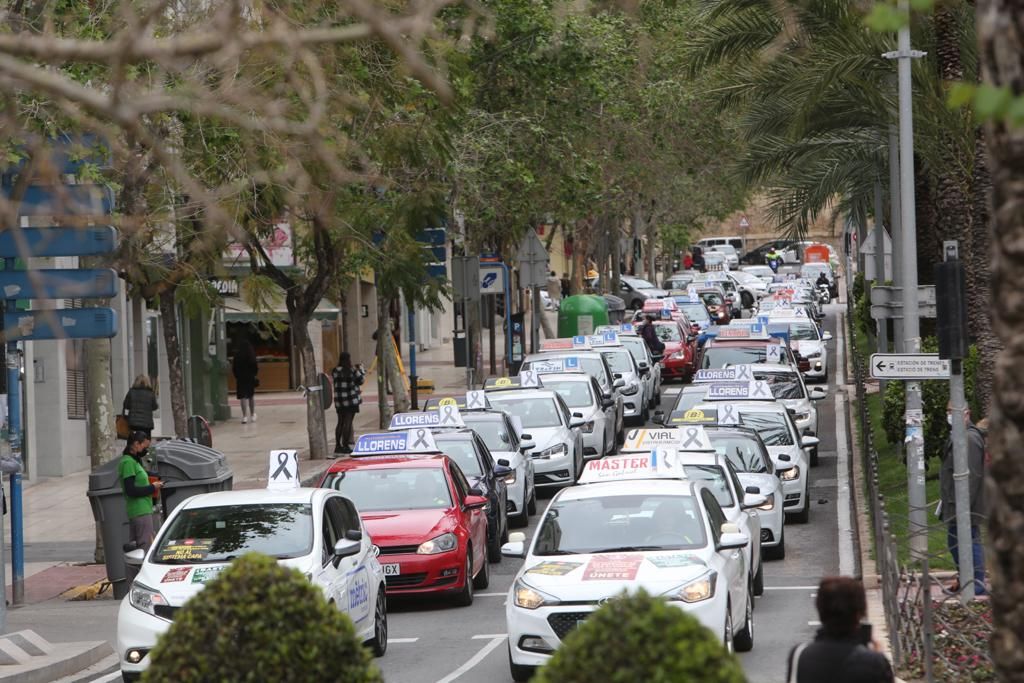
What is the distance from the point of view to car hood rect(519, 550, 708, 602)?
40.2 feet

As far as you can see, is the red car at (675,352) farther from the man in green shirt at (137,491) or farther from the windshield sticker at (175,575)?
the windshield sticker at (175,575)

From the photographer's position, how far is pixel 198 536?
537 inches

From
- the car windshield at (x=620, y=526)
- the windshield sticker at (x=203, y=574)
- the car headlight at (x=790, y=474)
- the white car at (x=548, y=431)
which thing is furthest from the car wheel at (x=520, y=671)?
the white car at (x=548, y=431)

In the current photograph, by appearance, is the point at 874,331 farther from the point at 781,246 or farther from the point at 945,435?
the point at 781,246

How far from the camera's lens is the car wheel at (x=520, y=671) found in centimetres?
1250

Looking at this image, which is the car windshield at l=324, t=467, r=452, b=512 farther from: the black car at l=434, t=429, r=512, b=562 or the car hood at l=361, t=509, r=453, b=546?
the black car at l=434, t=429, r=512, b=562

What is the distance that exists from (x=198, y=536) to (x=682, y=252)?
94.4 m

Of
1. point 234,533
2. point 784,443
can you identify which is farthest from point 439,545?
point 784,443

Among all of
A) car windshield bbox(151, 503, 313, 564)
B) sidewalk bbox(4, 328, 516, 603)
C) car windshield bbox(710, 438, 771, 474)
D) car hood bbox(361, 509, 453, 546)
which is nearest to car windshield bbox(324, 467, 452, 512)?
car hood bbox(361, 509, 453, 546)

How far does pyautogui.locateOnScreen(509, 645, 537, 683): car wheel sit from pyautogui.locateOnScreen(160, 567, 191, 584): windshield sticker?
→ 258 centimetres

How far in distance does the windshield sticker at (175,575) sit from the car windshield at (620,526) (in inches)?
106

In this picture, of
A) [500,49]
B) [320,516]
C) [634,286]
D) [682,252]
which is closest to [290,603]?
[320,516]

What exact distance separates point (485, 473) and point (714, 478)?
3.66 meters

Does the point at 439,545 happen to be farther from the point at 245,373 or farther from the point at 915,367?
the point at 245,373
